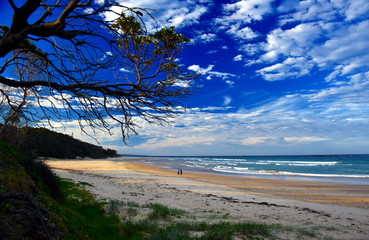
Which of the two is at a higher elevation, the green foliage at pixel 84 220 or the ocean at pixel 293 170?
the green foliage at pixel 84 220

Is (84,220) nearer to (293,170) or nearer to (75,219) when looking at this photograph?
(75,219)

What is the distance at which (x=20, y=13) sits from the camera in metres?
2.96

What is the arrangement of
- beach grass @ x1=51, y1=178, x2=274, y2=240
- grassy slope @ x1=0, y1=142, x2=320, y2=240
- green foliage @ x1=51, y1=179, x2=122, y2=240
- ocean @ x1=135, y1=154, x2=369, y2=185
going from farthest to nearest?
ocean @ x1=135, y1=154, x2=369, y2=185 < beach grass @ x1=51, y1=178, x2=274, y2=240 < green foliage @ x1=51, y1=179, x2=122, y2=240 < grassy slope @ x1=0, y1=142, x2=320, y2=240

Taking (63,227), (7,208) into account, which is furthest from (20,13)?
(63,227)

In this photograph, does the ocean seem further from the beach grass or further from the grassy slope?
the grassy slope

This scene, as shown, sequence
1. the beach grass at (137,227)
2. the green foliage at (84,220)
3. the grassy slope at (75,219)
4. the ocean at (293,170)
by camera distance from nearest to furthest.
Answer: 1. the grassy slope at (75,219)
2. the green foliage at (84,220)
3. the beach grass at (137,227)
4. the ocean at (293,170)

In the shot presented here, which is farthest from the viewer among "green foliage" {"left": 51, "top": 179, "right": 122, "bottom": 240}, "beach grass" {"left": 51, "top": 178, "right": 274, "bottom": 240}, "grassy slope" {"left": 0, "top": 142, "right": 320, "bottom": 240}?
"beach grass" {"left": 51, "top": 178, "right": 274, "bottom": 240}

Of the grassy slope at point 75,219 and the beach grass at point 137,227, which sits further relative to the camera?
the beach grass at point 137,227

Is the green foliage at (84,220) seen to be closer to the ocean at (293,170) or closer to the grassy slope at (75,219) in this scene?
the grassy slope at (75,219)

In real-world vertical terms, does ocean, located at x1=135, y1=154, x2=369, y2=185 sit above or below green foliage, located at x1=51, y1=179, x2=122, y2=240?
below

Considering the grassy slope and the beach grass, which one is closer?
the grassy slope

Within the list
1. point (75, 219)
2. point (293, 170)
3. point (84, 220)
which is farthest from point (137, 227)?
point (293, 170)

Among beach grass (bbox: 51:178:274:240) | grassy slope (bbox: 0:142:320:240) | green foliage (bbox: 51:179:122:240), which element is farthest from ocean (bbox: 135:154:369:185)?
green foliage (bbox: 51:179:122:240)

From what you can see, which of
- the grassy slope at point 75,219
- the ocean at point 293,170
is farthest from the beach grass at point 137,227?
the ocean at point 293,170
